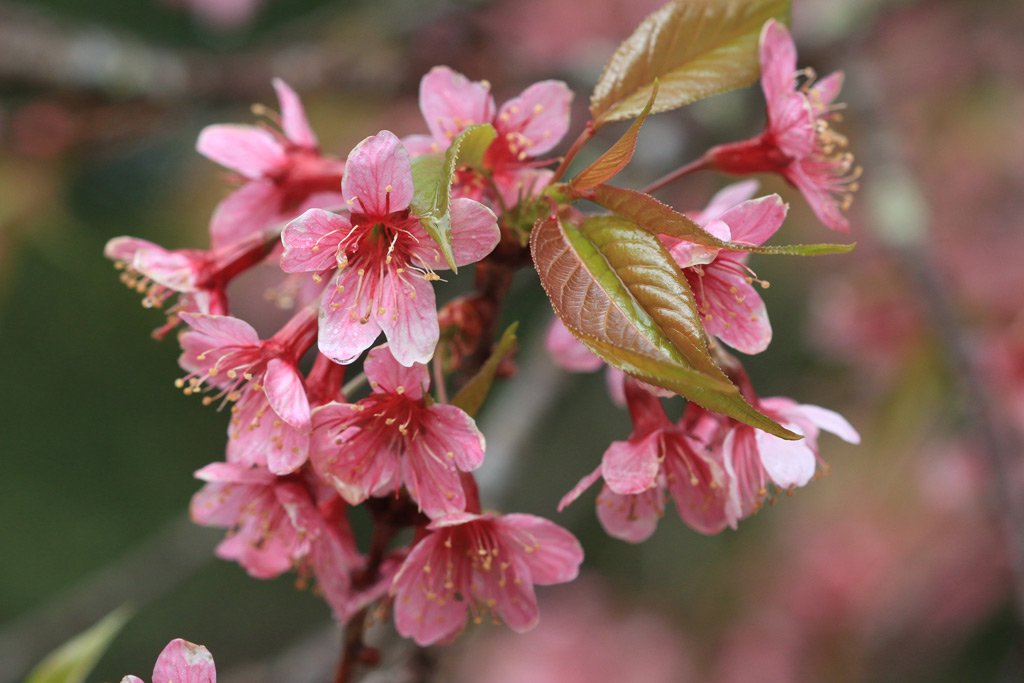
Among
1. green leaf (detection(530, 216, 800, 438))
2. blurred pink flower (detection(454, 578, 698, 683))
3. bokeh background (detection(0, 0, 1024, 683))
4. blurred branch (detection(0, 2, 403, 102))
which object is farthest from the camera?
blurred pink flower (detection(454, 578, 698, 683))

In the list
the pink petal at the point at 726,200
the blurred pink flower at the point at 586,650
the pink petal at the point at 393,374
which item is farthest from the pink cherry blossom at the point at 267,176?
the blurred pink flower at the point at 586,650

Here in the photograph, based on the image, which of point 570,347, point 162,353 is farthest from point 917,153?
point 162,353

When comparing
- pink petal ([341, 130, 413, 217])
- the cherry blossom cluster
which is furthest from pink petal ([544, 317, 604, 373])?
pink petal ([341, 130, 413, 217])

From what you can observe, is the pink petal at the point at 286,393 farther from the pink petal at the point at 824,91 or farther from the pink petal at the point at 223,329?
the pink petal at the point at 824,91

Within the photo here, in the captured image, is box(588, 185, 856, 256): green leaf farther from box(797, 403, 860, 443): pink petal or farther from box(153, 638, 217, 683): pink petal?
box(153, 638, 217, 683): pink petal

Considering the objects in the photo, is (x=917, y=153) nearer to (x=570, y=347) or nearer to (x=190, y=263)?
(x=570, y=347)

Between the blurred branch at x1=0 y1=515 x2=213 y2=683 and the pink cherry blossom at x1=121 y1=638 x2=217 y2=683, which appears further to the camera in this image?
the blurred branch at x1=0 y1=515 x2=213 y2=683

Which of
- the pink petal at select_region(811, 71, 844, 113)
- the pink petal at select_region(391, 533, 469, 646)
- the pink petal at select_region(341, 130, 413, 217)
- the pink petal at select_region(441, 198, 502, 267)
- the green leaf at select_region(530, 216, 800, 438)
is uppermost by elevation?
the pink petal at select_region(341, 130, 413, 217)
